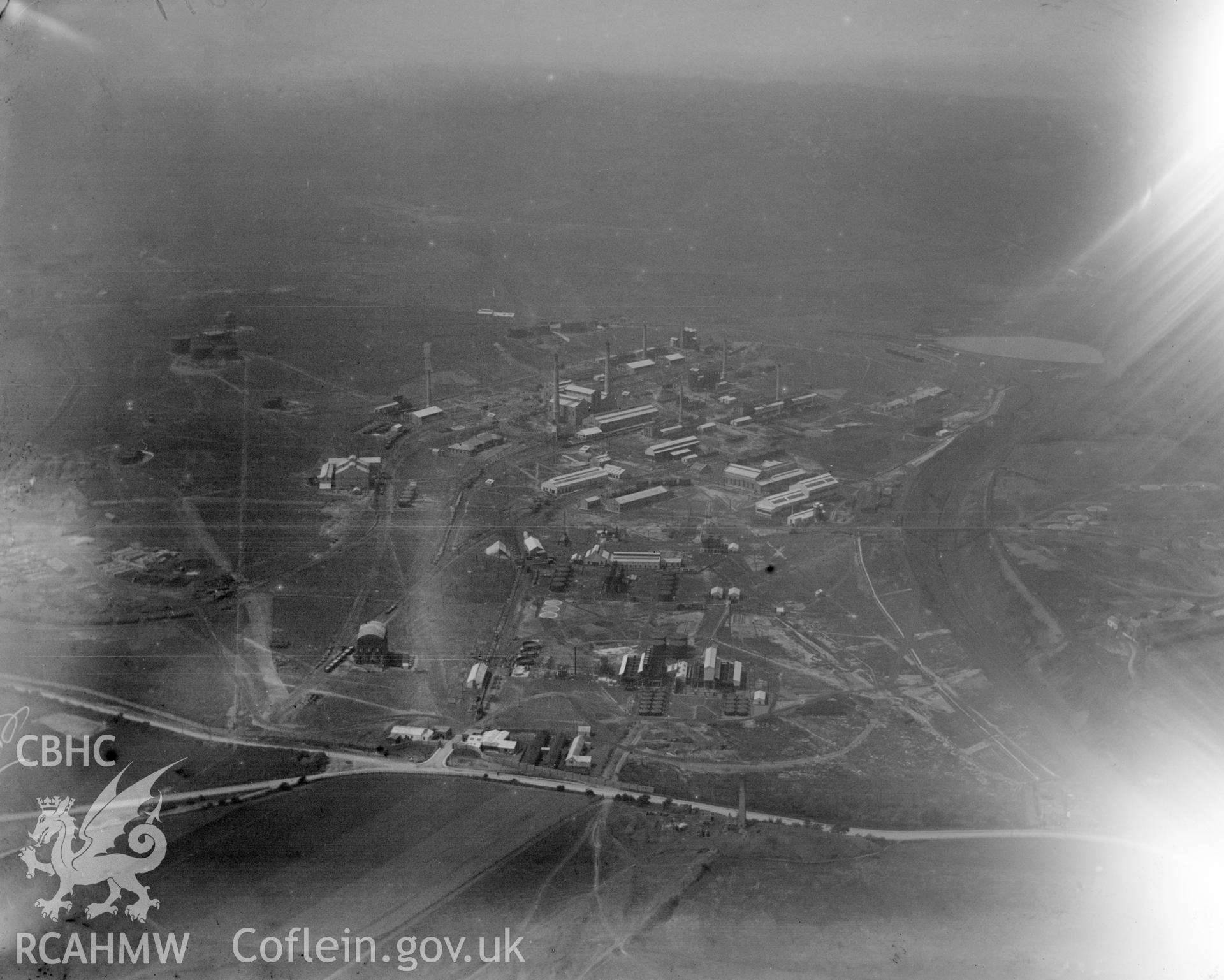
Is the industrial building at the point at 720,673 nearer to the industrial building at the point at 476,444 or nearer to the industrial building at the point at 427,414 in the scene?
the industrial building at the point at 476,444

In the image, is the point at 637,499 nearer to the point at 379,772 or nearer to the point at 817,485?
the point at 817,485

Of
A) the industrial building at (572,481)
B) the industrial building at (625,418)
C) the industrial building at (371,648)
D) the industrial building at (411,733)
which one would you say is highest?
the industrial building at (625,418)

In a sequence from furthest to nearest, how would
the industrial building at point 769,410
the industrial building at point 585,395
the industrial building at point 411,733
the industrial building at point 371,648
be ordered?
the industrial building at point 585,395
the industrial building at point 769,410
the industrial building at point 371,648
the industrial building at point 411,733

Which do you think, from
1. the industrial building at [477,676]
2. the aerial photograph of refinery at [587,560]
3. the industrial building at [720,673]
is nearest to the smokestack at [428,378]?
the aerial photograph of refinery at [587,560]

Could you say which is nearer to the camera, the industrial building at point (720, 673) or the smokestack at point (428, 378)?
the industrial building at point (720, 673)

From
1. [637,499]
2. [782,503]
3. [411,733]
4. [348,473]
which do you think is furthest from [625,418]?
[411,733]
